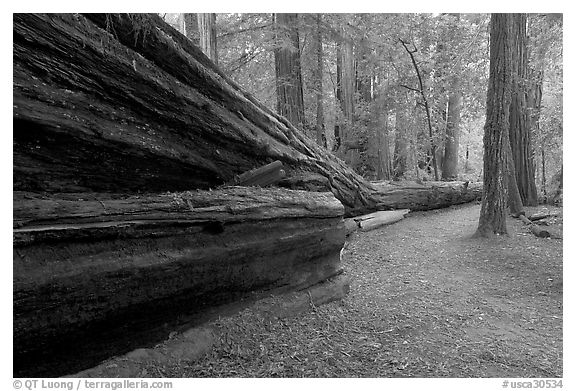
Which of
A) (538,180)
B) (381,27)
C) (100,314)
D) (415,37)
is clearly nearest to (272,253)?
(100,314)

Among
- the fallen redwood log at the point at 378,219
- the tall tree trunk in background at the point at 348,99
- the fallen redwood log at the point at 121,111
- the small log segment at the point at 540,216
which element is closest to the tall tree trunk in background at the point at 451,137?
the tall tree trunk in background at the point at 348,99

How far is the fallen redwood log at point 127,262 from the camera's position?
8.20 ft

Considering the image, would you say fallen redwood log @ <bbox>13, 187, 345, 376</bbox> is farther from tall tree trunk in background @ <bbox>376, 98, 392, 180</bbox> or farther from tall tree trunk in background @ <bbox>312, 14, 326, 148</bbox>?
tall tree trunk in background @ <bbox>376, 98, 392, 180</bbox>

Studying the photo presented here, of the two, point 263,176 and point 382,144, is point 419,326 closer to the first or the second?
point 263,176

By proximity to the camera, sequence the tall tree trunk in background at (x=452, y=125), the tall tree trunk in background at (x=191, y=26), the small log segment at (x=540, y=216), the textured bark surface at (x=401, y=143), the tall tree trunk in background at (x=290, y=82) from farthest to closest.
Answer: the textured bark surface at (x=401, y=143) → the tall tree trunk in background at (x=452, y=125) → the tall tree trunk in background at (x=290, y=82) → the small log segment at (x=540, y=216) → the tall tree trunk in background at (x=191, y=26)

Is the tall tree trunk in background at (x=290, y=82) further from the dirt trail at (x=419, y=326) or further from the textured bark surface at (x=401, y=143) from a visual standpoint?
the textured bark surface at (x=401, y=143)

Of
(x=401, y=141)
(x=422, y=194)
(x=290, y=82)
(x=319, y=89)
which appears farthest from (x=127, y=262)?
(x=401, y=141)

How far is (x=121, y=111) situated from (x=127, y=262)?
143 cm

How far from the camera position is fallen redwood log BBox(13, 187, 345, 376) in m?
2.50

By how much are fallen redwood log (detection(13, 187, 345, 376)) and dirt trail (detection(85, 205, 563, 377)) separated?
17.4 inches

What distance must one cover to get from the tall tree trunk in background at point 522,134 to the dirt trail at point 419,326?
3659 mm

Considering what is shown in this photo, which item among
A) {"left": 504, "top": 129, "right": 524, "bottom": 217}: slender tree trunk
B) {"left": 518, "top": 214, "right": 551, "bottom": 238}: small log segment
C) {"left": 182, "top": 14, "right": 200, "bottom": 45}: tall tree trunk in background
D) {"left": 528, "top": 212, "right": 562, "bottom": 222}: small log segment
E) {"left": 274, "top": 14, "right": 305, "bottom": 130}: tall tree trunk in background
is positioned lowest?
{"left": 518, "top": 214, "right": 551, "bottom": 238}: small log segment

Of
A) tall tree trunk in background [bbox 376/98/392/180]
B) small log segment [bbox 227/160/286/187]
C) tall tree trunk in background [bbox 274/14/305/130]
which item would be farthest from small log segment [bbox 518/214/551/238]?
small log segment [bbox 227/160/286/187]

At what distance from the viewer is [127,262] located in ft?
9.48
